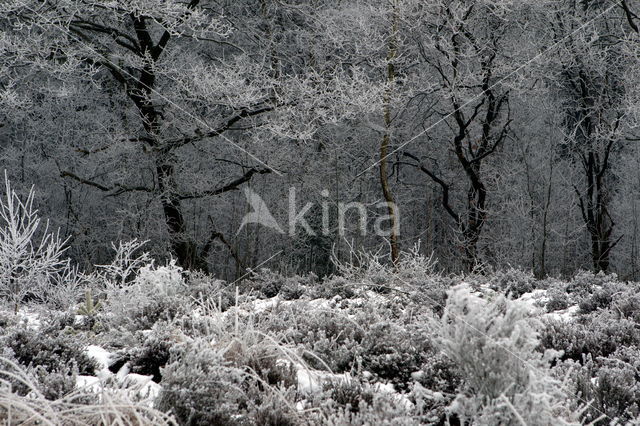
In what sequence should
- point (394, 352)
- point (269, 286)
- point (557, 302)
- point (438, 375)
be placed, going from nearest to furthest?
point (438, 375) → point (394, 352) → point (557, 302) → point (269, 286)

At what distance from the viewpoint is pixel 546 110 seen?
1691 centimetres

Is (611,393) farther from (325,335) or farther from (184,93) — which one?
(184,93)

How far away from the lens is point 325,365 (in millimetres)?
2408

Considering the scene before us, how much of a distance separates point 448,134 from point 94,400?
15413 millimetres

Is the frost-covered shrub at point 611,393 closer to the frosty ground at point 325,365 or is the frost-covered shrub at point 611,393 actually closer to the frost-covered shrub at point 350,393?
the frosty ground at point 325,365

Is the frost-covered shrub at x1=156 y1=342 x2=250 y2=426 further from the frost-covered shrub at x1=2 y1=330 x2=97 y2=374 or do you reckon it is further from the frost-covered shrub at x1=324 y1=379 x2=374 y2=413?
the frost-covered shrub at x1=2 y1=330 x2=97 y2=374

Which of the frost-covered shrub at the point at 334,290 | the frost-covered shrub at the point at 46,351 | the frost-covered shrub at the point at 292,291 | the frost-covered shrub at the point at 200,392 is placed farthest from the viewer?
the frost-covered shrub at the point at 292,291

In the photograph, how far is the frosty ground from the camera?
74.1 inches

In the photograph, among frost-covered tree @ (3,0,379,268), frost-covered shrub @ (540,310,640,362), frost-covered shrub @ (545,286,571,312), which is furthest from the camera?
frost-covered tree @ (3,0,379,268)

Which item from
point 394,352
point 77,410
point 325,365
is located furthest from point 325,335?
point 77,410

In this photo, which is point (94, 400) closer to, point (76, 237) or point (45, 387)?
point (45, 387)

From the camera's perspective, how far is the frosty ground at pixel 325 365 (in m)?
1.88

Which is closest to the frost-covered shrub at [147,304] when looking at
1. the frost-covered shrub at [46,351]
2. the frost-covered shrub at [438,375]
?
the frost-covered shrub at [46,351]

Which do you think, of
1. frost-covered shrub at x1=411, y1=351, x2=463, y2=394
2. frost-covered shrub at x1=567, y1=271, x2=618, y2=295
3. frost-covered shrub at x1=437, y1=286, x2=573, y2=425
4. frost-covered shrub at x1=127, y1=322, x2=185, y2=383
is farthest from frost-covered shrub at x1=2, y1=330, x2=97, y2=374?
frost-covered shrub at x1=567, y1=271, x2=618, y2=295
